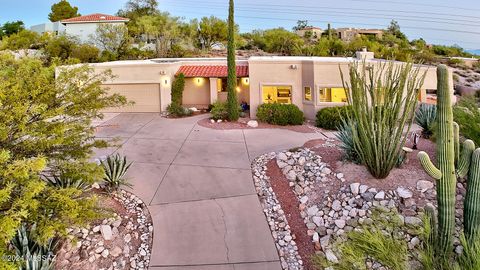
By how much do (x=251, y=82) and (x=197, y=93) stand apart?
5.64 meters

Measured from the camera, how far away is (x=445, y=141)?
5926 mm

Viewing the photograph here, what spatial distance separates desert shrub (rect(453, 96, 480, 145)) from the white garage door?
56.3 ft

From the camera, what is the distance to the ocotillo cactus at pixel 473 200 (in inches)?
227

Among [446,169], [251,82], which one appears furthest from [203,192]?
[251,82]

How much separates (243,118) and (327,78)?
18.0 ft

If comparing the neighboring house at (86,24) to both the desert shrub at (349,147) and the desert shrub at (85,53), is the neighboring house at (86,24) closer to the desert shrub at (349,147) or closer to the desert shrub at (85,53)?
the desert shrub at (85,53)

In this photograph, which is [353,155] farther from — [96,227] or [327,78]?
[327,78]

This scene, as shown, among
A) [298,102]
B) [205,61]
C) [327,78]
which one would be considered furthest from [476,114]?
[205,61]

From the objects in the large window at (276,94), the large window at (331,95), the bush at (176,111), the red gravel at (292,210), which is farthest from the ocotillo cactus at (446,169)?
the bush at (176,111)

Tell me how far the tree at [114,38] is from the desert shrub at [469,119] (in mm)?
36171

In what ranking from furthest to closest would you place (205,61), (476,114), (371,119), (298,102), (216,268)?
(205,61) → (298,102) → (476,114) → (371,119) → (216,268)

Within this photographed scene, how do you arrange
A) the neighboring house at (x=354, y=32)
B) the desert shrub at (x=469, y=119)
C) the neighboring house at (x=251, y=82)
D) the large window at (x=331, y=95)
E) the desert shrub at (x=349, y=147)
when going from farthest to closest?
the neighboring house at (x=354, y=32) → the large window at (x=331, y=95) → the neighboring house at (x=251, y=82) → the desert shrub at (x=349, y=147) → the desert shrub at (x=469, y=119)

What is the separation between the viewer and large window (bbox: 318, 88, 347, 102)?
1853 centimetres

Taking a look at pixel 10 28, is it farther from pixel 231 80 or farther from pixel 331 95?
pixel 331 95
